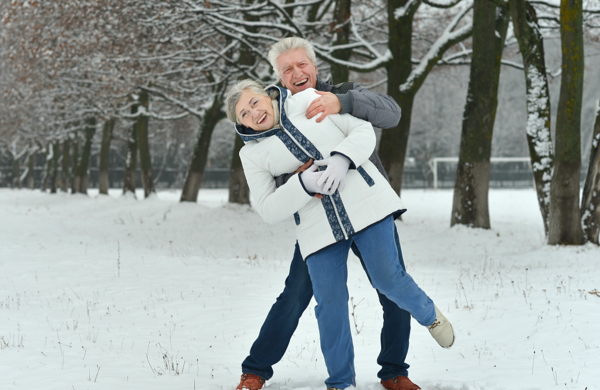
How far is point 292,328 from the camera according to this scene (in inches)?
139

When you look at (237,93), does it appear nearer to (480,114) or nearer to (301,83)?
(301,83)

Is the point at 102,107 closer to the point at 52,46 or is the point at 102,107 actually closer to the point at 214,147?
the point at 52,46

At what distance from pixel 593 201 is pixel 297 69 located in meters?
7.31

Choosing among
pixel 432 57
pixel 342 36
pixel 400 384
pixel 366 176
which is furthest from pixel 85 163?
pixel 366 176

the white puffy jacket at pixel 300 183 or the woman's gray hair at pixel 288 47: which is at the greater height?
the woman's gray hair at pixel 288 47

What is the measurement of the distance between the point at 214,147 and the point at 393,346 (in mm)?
47548

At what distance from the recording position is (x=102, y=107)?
2206 centimetres

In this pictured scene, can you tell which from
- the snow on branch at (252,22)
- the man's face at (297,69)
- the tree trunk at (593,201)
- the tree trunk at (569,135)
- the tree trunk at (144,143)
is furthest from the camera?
the tree trunk at (144,143)

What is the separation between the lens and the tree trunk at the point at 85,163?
1172 inches

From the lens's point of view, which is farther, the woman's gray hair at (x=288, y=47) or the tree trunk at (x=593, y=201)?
the tree trunk at (x=593, y=201)

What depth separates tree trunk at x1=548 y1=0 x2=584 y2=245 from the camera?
8.60m

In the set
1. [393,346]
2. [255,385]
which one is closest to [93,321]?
[255,385]

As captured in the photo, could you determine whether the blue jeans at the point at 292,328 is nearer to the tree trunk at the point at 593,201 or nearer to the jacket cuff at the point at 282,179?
the jacket cuff at the point at 282,179

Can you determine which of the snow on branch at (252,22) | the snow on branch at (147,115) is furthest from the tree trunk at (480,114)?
the snow on branch at (147,115)
